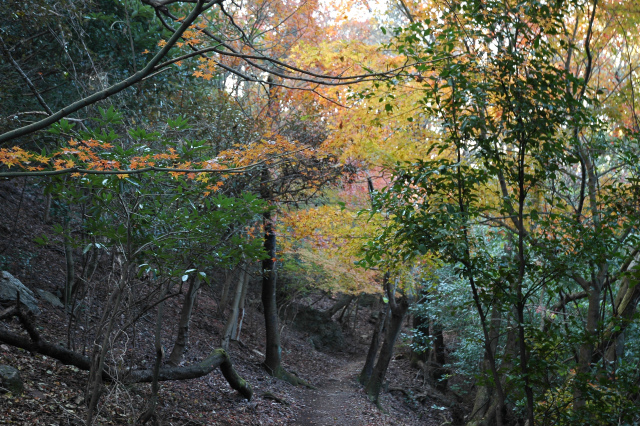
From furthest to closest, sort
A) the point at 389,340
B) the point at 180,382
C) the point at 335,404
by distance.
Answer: the point at 389,340
the point at 335,404
the point at 180,382

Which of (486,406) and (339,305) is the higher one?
(339,305)

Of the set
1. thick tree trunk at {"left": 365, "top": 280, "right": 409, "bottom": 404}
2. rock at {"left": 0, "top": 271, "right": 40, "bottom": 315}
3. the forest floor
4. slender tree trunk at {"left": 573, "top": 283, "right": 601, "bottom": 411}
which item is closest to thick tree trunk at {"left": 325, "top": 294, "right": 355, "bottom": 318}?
the forest floor

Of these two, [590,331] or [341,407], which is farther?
[341,407]

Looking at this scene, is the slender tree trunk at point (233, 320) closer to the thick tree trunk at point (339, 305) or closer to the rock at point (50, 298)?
the rock at point (50, 298)

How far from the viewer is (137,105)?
7965mm

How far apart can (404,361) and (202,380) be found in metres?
11.9

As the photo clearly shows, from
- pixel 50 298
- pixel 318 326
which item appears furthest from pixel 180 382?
pixel 318 326

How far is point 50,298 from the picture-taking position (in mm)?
7727

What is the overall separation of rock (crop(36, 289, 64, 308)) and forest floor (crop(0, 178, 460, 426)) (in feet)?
0.64

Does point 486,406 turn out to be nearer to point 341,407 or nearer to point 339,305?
point 341,407

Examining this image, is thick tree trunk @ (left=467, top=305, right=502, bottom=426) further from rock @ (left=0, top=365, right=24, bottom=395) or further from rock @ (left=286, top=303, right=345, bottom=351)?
rock @ (left=286, top=303, right=345, bottom=351)

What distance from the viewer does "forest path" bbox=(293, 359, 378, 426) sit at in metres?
9.34

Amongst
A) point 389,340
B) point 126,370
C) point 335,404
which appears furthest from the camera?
point 389,340

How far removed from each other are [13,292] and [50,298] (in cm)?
124
